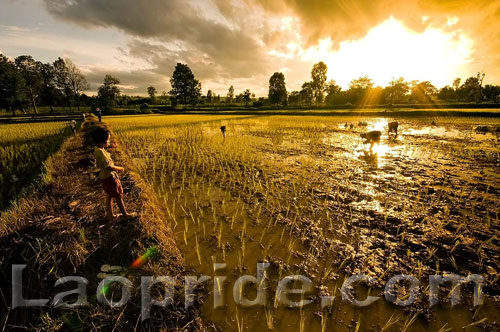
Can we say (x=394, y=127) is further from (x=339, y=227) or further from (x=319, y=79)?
(x=319, y=79)

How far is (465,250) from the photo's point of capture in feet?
10.0

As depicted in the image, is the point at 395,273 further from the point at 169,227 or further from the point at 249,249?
the point at 169,227

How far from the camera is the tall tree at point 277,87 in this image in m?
57.4

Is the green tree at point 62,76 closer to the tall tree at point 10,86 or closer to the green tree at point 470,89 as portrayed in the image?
the tall tree at point 10,86

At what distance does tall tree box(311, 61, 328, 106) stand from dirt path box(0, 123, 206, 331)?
5887 centimetres

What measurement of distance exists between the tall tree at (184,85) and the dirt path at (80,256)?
6218 cm

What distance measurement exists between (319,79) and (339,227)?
59.8 meters

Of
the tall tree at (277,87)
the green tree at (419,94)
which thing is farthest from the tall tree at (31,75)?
the green tree at (419,94)

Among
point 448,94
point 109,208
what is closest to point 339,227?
point 109,208

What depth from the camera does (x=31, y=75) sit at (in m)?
45.9

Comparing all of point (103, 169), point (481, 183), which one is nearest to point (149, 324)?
point (103, 169)

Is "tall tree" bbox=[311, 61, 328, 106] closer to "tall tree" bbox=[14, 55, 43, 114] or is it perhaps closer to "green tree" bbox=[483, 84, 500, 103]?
"green tree" bbox=[483, 84, 500, 103]

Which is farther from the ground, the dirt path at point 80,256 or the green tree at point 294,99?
the green tree at point 294,99

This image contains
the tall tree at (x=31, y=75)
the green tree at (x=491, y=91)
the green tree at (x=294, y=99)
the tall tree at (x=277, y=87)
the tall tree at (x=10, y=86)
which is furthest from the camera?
the green tree at (x=294, y=99)
